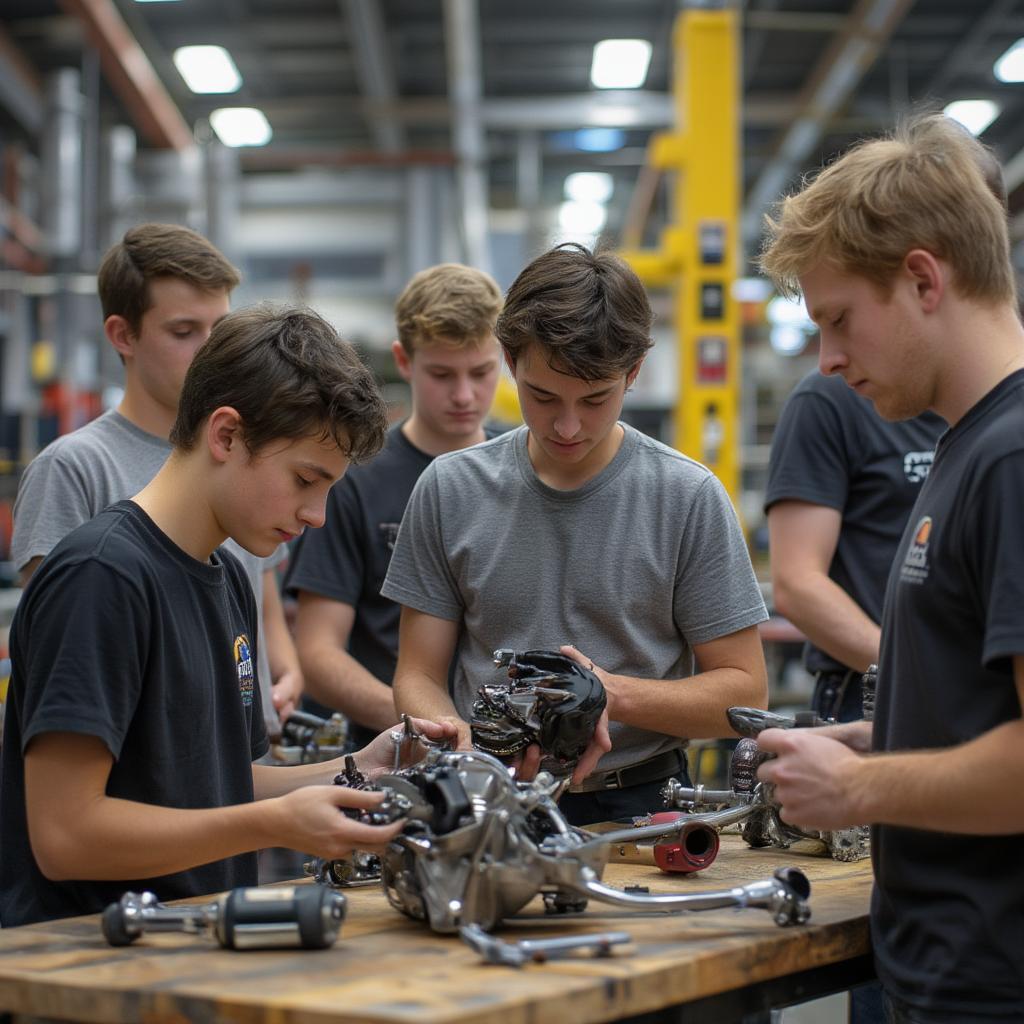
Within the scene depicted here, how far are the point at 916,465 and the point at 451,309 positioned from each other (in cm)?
101

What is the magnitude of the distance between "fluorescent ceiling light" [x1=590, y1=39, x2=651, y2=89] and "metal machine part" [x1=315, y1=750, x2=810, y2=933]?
8805 millimetres

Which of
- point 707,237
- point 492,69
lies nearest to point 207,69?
point 492,69

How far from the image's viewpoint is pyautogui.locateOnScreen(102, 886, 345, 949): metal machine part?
1417 millimetres

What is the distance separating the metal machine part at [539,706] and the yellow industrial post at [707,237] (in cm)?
570

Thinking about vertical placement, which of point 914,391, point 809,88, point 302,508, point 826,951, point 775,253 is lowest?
point 826,951

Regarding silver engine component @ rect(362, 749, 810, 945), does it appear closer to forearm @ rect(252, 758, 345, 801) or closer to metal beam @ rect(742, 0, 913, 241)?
forearm @ rect(252, 758, 345, 801)

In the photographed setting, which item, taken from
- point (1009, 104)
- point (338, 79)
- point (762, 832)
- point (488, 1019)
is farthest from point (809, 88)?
point (488, 1019)

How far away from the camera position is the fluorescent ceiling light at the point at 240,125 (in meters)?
10.9

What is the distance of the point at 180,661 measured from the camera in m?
1.69

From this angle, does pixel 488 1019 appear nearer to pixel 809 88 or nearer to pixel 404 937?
pixel 404 937

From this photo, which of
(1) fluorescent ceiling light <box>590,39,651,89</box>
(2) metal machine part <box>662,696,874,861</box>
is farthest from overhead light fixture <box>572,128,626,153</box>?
(2) metal machine part <box>662,696,874,861</box>

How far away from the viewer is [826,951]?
154 cm

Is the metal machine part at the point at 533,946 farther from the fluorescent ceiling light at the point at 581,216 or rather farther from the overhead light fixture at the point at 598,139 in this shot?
the fluorescent ceiling light at the point at 581,216

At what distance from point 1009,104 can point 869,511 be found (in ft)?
31.1
